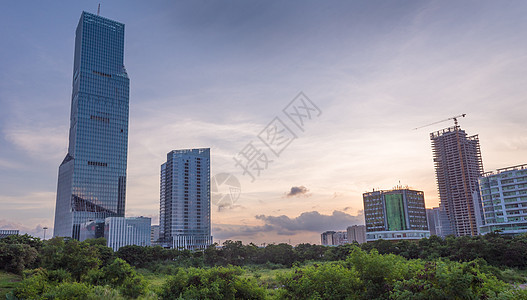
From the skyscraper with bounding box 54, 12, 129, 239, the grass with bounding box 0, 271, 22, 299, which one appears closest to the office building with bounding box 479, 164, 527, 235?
the grass with bounding box 0, 271, 22, 299

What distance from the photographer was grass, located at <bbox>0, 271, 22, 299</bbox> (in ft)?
144

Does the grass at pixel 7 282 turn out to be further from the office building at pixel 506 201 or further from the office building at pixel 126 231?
the office building at pixel 506 201

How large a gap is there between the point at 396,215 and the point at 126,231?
11250 centimetres

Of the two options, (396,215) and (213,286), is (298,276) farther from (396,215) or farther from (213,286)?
(396,215)

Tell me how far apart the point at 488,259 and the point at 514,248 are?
482 cm

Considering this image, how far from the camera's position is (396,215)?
157 m

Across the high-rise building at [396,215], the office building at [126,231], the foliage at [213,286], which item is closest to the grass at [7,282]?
the foliage at [213,286]

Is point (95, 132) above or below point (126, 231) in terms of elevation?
above

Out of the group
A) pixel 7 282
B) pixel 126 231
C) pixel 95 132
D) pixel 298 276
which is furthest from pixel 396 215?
pixel 95 132

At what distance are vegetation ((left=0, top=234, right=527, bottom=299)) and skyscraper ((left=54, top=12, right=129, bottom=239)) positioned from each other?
9573cm

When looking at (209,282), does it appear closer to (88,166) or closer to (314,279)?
(314,279)

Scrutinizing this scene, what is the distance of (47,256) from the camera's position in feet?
191

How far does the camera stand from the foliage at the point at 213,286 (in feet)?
105

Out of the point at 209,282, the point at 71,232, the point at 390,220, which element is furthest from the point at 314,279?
the point at 71,232
